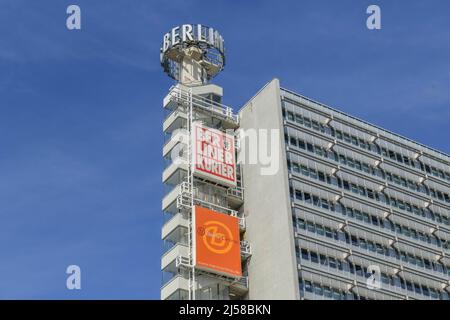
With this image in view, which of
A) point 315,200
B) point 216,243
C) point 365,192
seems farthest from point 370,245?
point 216,243

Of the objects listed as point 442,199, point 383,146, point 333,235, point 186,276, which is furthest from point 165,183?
point 442,199

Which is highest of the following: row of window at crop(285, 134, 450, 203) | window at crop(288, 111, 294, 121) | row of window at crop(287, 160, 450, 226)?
window at crop(288, 111, 294, 121)

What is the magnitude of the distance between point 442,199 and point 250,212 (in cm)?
3450

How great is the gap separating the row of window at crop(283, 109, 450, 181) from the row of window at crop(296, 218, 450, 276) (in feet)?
54.4

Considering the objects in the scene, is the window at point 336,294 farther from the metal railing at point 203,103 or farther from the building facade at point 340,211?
the metal railing at point 203,103

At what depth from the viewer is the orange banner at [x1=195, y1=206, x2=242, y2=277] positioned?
106688 millimetres

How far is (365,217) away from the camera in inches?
4729

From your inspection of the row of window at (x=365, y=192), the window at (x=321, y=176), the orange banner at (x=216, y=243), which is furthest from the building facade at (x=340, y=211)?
the orange banner at (x=216, y=243)

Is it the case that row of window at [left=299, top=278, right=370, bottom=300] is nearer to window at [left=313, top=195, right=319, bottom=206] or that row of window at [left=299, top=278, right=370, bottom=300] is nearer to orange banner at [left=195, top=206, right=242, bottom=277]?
orange banner at [left=195, top=206, right=242, bottom=277]

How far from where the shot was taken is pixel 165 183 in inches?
4646

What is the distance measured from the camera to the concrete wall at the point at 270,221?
107 metres

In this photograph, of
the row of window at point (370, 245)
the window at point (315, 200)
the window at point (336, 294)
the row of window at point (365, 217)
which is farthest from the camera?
the window at point (315, 200)

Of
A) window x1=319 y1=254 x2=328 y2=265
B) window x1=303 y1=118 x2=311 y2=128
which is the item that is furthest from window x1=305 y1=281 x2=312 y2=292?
window x1=303 y1=118 x2=311 y2=128

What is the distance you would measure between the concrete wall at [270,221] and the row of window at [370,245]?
10.8ft
